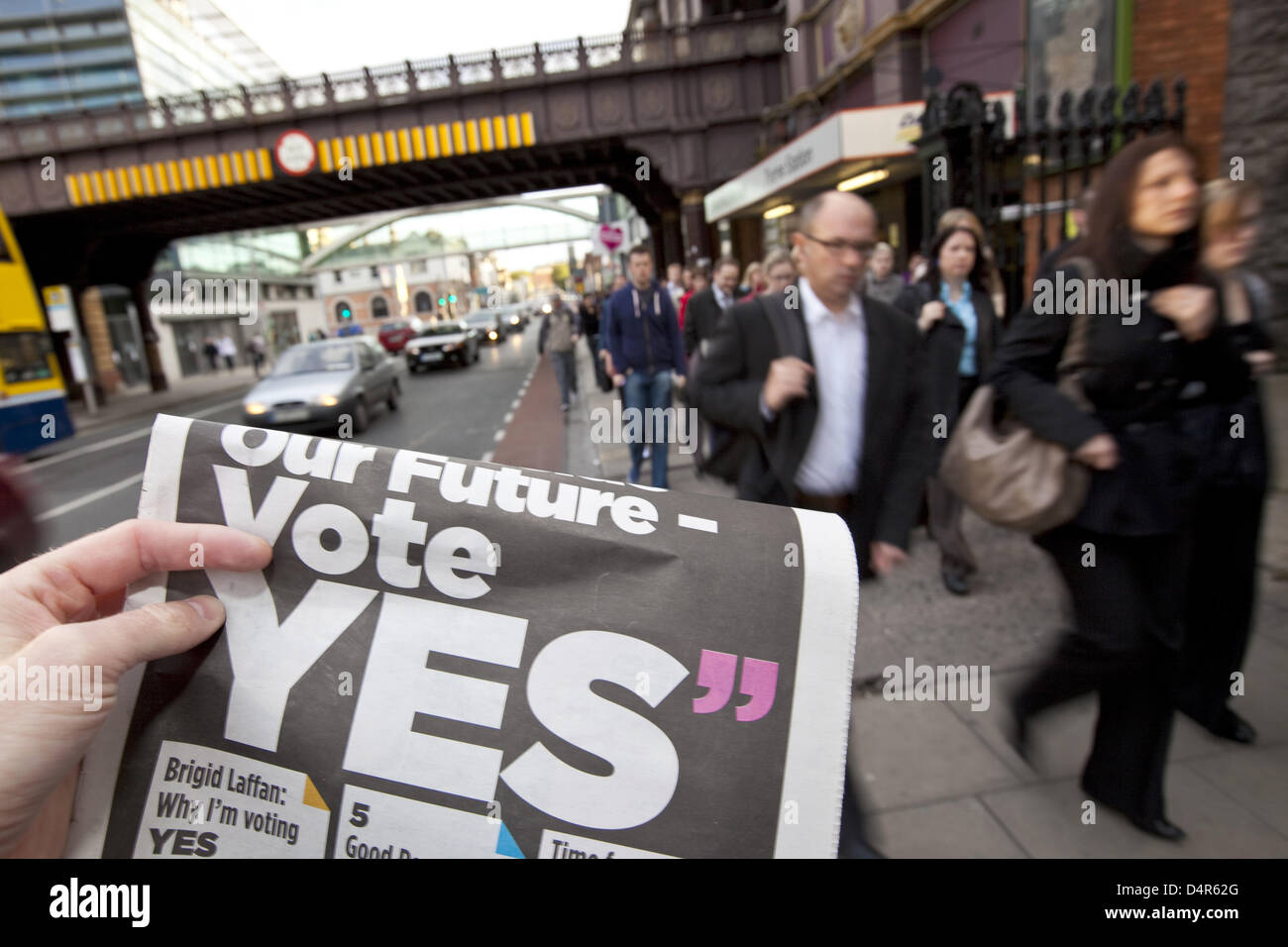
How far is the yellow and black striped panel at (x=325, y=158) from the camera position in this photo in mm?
19781

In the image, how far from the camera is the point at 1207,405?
90.8 inches

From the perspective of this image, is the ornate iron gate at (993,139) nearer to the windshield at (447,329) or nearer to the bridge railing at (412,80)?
the bridge railing at (412,80)

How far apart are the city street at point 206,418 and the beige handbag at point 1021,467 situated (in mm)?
3655

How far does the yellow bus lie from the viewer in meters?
11.8

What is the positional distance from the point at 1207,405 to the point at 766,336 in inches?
54.5

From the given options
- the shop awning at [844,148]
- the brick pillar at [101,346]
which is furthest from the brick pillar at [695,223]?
the brick pillar at [101,346]

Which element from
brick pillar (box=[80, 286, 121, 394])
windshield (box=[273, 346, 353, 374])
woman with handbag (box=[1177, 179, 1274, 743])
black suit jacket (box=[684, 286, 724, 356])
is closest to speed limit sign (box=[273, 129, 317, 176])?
windshield (box=[273, 346, 353, 374])

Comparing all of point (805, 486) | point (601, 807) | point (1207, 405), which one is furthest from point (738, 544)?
point (1207, 405)

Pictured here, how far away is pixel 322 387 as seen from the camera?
37.5 feet

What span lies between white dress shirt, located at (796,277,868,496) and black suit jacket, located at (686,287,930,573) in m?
0.04

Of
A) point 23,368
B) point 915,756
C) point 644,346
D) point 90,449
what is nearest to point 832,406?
point 915,756

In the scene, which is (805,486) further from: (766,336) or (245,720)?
(245,720)

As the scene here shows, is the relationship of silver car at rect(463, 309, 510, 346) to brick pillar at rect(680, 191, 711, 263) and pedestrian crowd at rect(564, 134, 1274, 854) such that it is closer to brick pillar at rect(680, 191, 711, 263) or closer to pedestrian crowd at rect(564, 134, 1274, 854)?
brick pillar at rect(680, 191, 711, 263)

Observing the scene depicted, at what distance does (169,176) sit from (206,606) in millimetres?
24418
